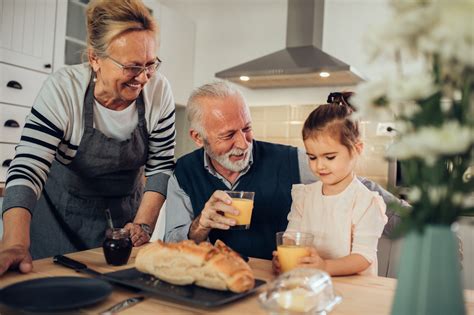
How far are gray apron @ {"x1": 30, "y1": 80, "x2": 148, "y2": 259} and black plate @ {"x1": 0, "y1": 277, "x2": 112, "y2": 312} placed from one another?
827mm

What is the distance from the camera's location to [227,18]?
4.59 meters

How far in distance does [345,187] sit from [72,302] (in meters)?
0.91

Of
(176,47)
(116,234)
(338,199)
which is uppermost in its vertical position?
(176,47)

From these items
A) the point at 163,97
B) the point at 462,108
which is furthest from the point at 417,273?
the point at 163,97

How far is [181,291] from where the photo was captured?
94cm

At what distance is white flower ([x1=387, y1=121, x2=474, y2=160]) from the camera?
54 centimetres

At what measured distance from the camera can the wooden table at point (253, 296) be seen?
0.90 metres

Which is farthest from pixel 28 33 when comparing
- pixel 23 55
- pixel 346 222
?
pixel 346 222

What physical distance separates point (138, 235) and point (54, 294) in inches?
24.3

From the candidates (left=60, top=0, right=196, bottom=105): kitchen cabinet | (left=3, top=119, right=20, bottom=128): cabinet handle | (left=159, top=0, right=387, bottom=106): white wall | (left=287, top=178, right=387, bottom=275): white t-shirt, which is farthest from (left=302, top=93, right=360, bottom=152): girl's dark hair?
(left=60, top=0, right=196, bottom=105): kitchen cabinet

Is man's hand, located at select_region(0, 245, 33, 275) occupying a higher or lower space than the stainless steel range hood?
lower

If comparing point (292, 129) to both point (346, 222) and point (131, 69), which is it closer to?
point (131, 69)

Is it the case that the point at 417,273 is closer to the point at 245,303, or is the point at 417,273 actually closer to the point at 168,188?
the point at 245,303

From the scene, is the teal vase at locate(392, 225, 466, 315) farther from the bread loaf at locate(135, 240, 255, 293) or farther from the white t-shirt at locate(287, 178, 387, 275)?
the white t-shirt at locate(287, 178, 387, 275)
